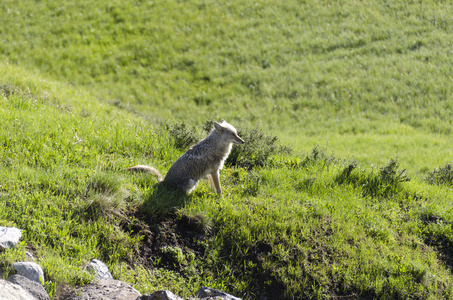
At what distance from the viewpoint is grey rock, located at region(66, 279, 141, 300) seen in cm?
492

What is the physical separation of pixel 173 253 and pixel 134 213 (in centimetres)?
105

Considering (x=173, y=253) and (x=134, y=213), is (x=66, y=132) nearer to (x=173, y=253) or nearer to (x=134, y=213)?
(x=134, y=213)

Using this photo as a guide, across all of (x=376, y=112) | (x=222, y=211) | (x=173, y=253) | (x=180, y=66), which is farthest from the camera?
(x=180, y=66)

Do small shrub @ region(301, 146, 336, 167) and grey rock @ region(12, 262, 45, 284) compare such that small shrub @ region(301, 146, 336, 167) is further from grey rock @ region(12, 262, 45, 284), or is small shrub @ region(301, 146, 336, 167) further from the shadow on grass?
grey rock @ region(12, 262, 45, 284)

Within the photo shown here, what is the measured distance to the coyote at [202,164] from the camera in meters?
7.55

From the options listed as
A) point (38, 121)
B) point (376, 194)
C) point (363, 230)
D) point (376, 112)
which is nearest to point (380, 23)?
point (376, 112)

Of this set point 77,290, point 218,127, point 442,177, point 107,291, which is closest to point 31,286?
point 77,290

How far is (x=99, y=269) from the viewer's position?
5.49m

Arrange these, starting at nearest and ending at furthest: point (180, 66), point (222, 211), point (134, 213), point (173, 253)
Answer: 1. point (173, 253)
2. point (134, 213)
3. point (222, 211)
4. point (180, 66)

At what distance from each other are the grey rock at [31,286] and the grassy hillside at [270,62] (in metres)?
11.2

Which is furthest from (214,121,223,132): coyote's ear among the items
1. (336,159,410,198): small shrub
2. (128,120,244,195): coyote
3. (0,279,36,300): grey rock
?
(0,279,36,300): grey rock

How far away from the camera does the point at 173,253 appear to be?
6465 millimetres

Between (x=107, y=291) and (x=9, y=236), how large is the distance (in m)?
1.53

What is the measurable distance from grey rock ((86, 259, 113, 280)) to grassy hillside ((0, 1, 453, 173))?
33.4 ft
